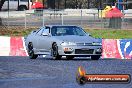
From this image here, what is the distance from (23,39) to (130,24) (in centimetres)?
2021

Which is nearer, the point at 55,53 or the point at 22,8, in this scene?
the point at 55,53

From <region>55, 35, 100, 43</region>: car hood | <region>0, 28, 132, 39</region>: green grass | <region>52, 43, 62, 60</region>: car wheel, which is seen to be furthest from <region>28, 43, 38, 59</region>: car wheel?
<region>0, 28, 132, 39</region>: green grass

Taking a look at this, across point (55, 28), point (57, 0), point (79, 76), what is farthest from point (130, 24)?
point (79, 76)

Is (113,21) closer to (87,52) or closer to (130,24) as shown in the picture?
(130,24)

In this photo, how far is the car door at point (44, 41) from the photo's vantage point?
21469 mm

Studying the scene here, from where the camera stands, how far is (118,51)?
24469 mm

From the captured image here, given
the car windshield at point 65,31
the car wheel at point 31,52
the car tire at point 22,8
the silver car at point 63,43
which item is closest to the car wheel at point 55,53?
the silver car at point 63,43

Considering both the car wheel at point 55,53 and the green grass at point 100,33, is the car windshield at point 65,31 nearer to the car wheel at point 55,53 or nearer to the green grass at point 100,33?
the car wheel at point 55,53

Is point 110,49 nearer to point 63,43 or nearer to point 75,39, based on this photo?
point 75,39

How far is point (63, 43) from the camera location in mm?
20656

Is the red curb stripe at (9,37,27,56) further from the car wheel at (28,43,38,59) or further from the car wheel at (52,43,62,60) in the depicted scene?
the car wheel at (52,43,62,60)

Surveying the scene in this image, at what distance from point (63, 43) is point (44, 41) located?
136 cm

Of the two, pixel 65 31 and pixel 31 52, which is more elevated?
pixel 65 31

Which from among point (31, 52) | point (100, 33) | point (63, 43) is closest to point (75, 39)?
point (63, 43)
